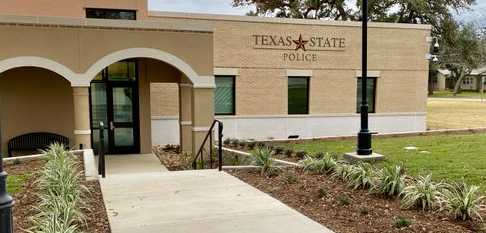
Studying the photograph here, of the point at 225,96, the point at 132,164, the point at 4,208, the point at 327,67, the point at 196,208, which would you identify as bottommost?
the point at 132,164

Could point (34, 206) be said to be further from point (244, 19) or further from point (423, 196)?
point (244, 19)

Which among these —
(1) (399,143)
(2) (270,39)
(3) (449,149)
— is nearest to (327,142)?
(1) (399,143)

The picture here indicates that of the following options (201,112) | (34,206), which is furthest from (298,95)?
(34,206)

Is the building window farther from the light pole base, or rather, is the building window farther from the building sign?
the light pole base

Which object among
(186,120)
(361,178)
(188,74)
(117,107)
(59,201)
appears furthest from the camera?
(117,107)

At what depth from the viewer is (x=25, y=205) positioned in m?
7.04

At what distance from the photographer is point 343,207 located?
691 centimetres

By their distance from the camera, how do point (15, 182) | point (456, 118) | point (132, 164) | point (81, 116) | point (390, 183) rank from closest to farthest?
1. point (390, 183)
2. point (15, 182)
3. point (81, 116)
4. point (132, 164)
5. point (456, 118)

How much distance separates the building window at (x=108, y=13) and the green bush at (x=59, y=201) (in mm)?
9657

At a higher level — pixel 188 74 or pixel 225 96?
pixel 188 74

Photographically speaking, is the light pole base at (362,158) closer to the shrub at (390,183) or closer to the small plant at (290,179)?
the small plant at (290,179)

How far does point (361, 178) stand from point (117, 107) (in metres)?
10.7

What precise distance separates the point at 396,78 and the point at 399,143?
29.3ft

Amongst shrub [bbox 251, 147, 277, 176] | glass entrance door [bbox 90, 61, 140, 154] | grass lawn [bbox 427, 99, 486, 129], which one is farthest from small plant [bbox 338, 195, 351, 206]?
grass lawn [bbox 427, 99, 486, 129]
